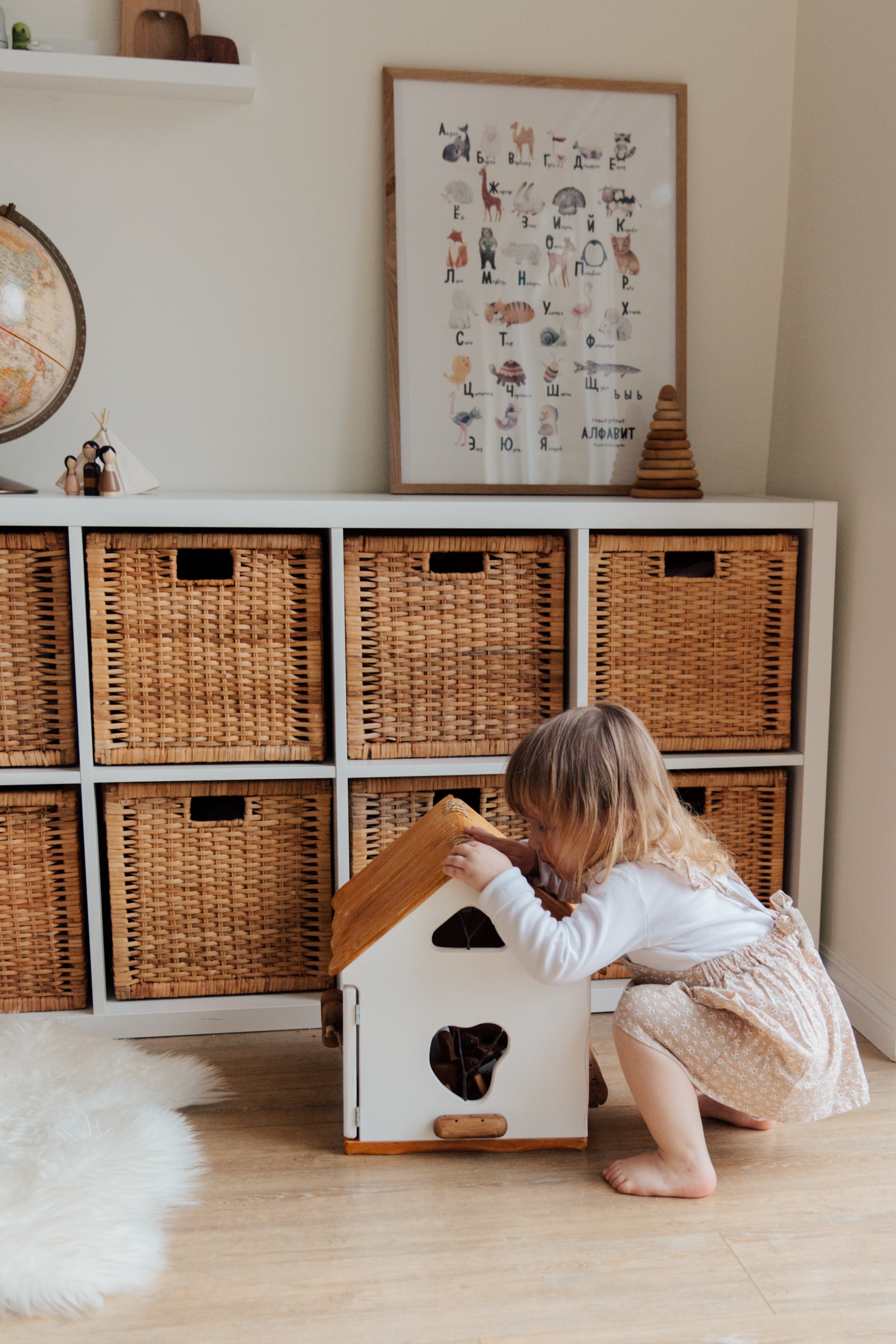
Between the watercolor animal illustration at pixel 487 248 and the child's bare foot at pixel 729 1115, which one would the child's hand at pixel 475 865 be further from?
the watercolor animal illustration at pixel 487 248

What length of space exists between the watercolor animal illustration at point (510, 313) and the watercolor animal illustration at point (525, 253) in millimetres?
69

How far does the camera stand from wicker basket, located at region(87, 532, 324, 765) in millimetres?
1587

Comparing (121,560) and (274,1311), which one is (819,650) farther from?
(274,1311)

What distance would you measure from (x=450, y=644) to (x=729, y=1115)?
2.47ft

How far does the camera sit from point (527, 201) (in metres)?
1.94

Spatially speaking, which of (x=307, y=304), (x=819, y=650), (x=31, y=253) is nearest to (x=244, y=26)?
(x=307, y=304)

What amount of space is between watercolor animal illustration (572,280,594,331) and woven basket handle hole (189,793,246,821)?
1.03 meters

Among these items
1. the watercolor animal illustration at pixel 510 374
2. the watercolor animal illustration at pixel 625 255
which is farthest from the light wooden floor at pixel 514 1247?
the watercolor animal illustration at pixel 625 255

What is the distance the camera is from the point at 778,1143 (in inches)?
A: 54.8

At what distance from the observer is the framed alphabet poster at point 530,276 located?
6.26ft

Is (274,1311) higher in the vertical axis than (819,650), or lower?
lower

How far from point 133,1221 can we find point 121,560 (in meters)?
0.86

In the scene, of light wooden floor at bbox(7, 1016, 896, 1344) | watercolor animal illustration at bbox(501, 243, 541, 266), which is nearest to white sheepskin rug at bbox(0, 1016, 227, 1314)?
light wooden floor at bbox(7, 1016, 896, 1344)

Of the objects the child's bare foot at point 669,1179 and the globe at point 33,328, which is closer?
the child's bare foot at point 669,1179
